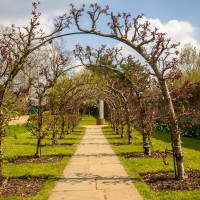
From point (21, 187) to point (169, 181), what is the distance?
3.32 metres

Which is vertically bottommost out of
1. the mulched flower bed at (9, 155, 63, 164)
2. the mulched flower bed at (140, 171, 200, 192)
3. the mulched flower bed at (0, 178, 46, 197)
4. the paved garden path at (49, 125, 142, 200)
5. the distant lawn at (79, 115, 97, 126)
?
the mulched flower bed at (0, 178, 46, 197)

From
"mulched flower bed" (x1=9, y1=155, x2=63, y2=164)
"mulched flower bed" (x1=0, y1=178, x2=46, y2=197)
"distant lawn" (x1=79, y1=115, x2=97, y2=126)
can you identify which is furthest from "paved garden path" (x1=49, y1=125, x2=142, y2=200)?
"distant lawn" (x1=79, y1=115, x2=97, y2=126)

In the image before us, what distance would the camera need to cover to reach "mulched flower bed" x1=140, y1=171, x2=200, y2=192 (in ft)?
23.7

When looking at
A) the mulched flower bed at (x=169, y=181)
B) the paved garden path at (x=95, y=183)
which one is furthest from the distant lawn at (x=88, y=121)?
the mulched flower bed at (x=169, y=181)

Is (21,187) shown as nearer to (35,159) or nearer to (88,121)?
(35,159)

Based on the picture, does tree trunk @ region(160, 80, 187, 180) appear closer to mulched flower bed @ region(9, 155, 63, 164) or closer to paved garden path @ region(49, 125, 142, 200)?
paved garden path @ region(49, 125, 142, 200)

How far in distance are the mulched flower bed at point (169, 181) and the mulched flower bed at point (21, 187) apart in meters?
2.52

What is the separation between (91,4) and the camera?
862 cm

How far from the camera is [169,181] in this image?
784 cm

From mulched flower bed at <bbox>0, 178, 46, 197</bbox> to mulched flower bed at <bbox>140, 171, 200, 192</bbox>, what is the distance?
8.28 ft

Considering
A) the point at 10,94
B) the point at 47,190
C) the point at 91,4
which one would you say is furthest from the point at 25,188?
the point at 91,4

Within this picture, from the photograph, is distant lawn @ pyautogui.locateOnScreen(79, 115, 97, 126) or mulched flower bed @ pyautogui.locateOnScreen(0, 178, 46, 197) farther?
distant lawn @ pyautogui.locateOnScreen(79, 115, 97, 126)

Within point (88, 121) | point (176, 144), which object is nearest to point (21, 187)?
point (176, 144)

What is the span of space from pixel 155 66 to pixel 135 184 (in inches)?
108
